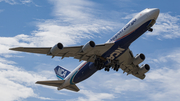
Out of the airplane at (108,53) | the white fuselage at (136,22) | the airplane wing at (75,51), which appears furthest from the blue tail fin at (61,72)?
the white fuselage at (136,22)

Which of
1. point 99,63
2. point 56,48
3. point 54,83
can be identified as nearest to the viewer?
point 56,48

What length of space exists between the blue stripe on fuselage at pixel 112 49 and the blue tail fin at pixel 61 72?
15.8ft

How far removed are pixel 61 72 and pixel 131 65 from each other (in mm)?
14468

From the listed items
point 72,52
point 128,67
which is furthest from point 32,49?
point 128,67

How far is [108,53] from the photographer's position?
35.3 metres

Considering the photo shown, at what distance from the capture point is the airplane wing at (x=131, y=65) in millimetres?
38472

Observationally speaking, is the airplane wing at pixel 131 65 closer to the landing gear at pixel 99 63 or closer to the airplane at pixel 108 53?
the airplane at pixel 108 53

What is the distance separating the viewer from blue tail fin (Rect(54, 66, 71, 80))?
4572 centimetres

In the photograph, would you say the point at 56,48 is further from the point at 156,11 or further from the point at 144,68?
the point at 144,68

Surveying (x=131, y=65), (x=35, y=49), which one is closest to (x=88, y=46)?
(x=35, y=49)

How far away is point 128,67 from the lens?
139 ft

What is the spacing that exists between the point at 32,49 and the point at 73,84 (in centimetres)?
1408

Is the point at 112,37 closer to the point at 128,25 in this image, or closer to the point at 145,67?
the point at 128,25

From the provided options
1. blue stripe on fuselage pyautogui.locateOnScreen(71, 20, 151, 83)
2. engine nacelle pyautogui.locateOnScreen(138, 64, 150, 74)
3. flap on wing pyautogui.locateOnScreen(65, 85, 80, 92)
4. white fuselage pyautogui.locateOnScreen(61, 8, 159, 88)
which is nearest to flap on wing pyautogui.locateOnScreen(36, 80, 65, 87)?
flap on wing pyautogui.locateOnScreen(65, 85, 80, 92)
